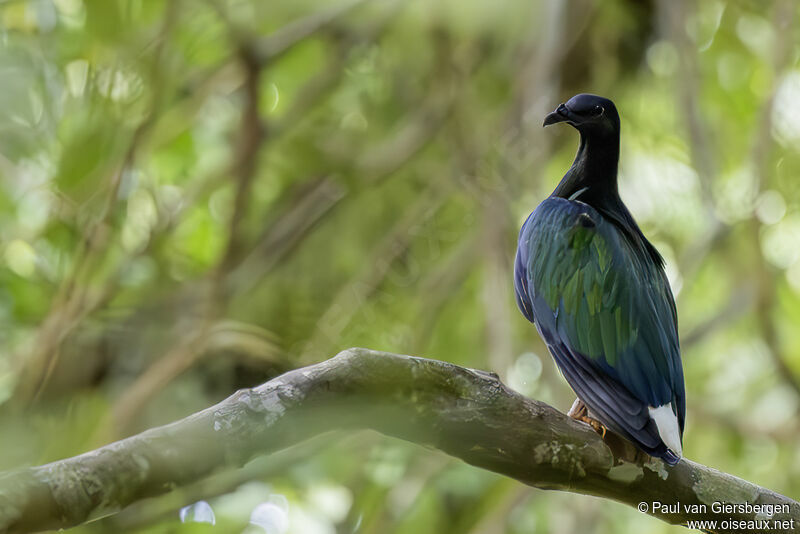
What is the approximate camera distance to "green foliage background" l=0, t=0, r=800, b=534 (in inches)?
157

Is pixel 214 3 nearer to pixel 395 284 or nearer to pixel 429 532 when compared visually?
pixel 395 284

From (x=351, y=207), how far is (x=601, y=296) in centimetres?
329

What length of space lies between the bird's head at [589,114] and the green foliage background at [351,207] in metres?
1.48

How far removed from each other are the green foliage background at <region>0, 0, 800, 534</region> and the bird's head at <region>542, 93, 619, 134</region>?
1484mm

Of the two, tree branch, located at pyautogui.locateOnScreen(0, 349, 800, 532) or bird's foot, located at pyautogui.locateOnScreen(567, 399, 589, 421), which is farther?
bird's foot, located at pyautogui.locateOnScreen(567, 399, 589, 421)

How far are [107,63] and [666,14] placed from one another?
3.07 m

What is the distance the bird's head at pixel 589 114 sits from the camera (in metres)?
2.76

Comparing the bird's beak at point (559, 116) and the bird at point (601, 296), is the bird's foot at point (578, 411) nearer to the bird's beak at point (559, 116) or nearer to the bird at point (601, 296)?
the bird at point (601, 296)

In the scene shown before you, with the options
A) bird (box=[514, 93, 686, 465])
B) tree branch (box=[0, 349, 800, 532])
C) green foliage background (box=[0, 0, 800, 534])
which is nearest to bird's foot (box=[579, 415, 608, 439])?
bird (box=[514, 93, 686, 465])

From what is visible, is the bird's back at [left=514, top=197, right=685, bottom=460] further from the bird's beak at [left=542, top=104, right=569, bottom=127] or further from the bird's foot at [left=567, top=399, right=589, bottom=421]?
the bird's beak at [left=542, top=104, right=569, bottom=127]

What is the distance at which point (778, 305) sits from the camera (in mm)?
6191

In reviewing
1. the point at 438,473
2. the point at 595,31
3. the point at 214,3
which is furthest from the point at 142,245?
the point at 595,31

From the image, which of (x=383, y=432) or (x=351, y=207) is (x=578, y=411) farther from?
(x=351, y=207)

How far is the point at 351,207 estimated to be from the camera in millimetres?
5750
